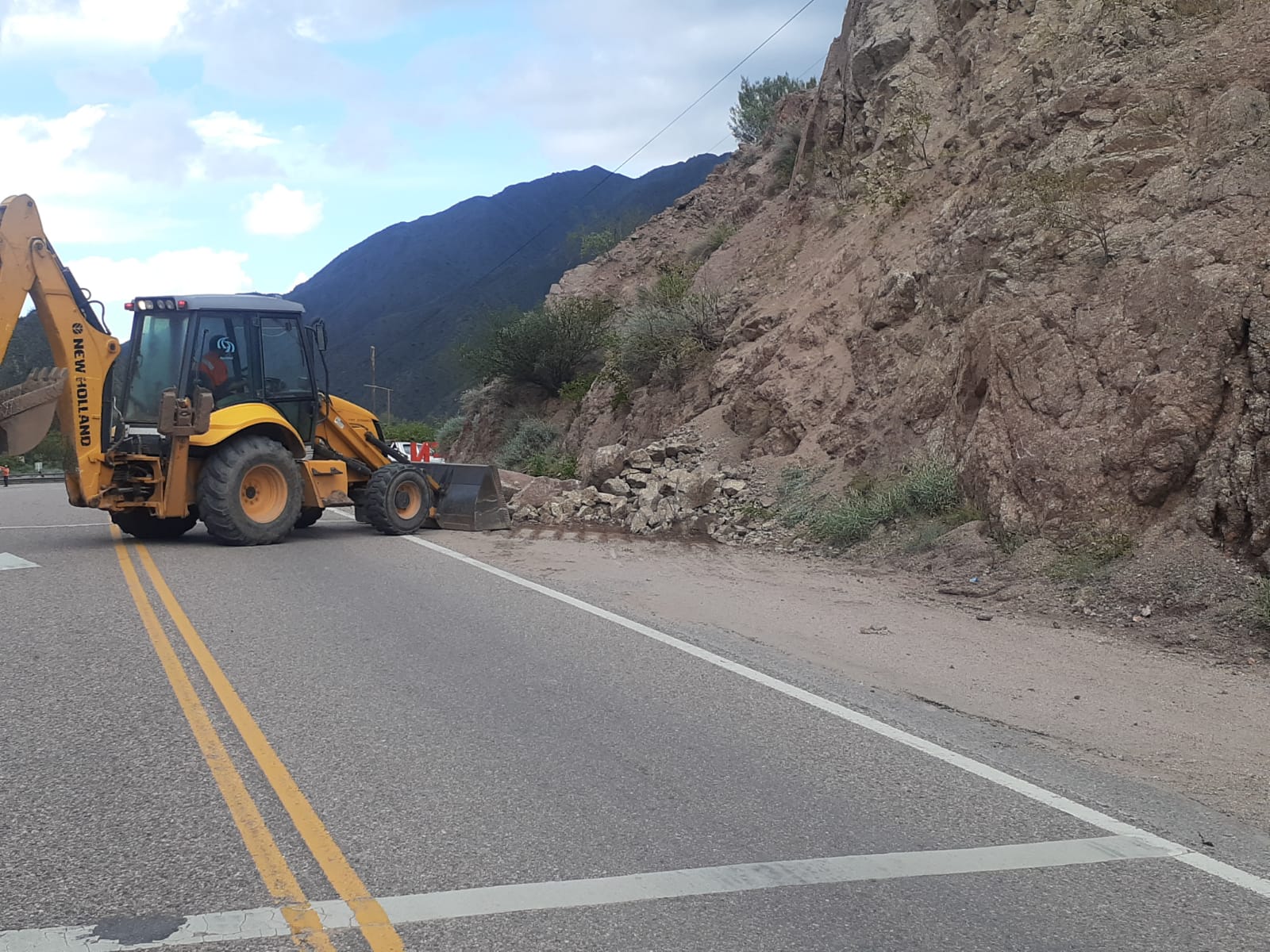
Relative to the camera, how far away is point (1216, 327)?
10867 mm

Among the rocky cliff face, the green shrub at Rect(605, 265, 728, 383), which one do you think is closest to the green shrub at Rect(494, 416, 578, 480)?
the rocky cliff face

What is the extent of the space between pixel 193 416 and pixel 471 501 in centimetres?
442

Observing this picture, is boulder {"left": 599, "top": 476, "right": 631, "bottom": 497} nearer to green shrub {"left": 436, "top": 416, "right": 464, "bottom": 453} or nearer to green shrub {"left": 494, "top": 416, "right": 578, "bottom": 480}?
green shrub {"left": 494, "top": 416, "right": 578, "bottom": 480}

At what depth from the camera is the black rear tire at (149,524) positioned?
15.2m

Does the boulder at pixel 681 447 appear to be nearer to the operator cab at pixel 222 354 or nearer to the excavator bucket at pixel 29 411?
the operator cab at pixel 222 354

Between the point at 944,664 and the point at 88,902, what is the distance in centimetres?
587

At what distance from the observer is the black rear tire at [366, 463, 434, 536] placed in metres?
16.3

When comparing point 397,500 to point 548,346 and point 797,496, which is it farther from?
point 548,346

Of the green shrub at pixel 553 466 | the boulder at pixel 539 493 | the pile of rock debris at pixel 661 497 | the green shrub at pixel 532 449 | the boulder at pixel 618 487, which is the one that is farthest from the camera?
the green shrub at pixel 532 449

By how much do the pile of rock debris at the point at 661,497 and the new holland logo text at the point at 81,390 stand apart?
6.56 metres

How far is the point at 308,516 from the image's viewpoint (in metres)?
16.9

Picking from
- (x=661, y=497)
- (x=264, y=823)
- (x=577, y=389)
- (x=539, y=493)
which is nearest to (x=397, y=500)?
(x=539, y=493)

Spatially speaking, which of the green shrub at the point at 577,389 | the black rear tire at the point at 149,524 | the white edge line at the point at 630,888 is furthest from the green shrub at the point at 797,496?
the green shrub at the point at 577,389

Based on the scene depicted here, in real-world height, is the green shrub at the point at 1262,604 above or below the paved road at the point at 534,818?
above
